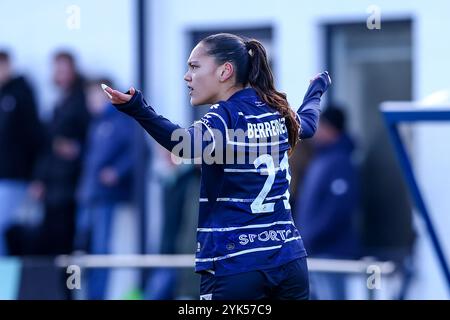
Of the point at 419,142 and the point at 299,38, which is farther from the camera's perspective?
the point at 299,38

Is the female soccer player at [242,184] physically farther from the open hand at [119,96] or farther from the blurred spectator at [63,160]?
the blurred spectator at [63,160]

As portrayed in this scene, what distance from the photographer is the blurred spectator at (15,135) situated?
12.1 meters

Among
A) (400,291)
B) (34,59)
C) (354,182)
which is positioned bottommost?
(400,291)

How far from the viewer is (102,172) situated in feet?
38.2

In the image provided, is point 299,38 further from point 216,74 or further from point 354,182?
point 216,74

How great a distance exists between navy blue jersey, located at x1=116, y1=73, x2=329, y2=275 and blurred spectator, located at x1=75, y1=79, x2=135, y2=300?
595 cm

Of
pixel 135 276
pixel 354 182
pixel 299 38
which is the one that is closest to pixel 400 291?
pixel 354 182

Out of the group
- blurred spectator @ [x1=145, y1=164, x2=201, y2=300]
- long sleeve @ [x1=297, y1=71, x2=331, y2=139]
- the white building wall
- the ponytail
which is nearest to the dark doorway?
blurred spectator @ [x1=145, y1=164, x2=201, y2=300]

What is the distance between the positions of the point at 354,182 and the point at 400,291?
1170 mm

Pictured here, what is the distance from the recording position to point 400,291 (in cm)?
954

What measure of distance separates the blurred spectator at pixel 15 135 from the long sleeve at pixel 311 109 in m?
5.98

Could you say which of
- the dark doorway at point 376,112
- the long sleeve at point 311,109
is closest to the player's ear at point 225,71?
the long sleeve at point 311,109

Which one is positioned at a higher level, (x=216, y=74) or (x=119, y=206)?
(x=216, y=74)

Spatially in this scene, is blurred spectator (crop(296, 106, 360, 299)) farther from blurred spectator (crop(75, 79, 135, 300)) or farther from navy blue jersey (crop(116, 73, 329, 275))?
navy blue jersey (crop(116, 73, 329, 275))
